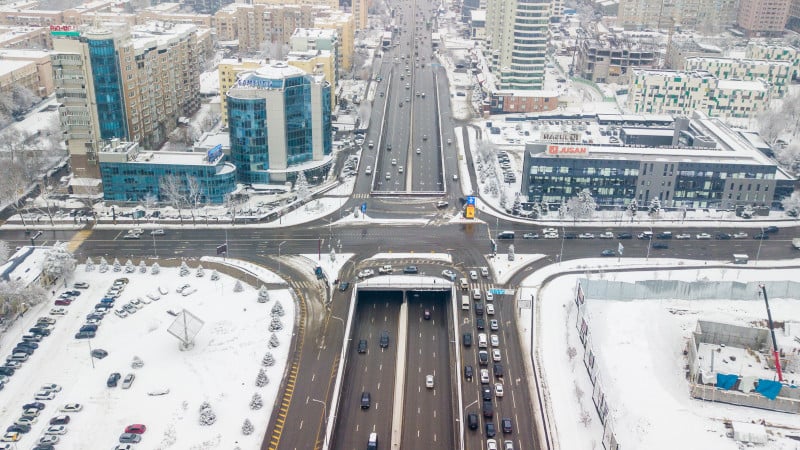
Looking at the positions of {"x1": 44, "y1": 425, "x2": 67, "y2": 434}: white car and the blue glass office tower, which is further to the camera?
the blue glass office tower

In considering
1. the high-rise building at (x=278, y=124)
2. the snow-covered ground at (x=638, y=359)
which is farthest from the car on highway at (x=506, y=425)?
the high-rise building at (x=278, y=124)

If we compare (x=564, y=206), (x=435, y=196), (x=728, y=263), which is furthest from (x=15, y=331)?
(x=728, y=263)

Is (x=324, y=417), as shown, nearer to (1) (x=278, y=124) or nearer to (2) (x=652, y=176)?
(1) (x=278, y=124)

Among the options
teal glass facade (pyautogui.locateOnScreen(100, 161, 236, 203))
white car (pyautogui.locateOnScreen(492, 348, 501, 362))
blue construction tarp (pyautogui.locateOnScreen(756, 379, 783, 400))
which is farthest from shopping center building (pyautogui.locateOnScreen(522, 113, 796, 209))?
teal glass facade (pyautogui.locateOnScreen(100, 161, 236, 203))

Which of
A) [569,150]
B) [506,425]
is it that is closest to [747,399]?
[506,425]

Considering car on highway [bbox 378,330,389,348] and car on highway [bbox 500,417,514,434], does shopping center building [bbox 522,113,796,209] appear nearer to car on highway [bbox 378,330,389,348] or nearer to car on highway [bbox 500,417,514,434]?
car on highway [bbox 378,330,389,348]

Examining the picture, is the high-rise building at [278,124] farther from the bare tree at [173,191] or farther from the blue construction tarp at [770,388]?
the blue construction tarp at [770,388]

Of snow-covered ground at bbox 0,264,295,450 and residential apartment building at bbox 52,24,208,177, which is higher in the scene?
residential apartment building at bbox 52,24,208,177

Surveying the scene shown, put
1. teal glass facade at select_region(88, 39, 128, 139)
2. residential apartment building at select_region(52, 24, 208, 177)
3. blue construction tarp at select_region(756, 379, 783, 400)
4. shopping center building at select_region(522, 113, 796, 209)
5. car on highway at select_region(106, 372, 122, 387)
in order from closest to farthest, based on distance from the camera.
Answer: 1. blue construction tarp at select_region(756, 379, 783, 400)
2. car on highway at select_region(106, 372, 122, 387)
3. shopping center building at select_region(522, 113, 796, 209)
4. residential apartment building at select_region(52, 24, 208, 177)
5. teal glass facade at select_region(88, 39, 128, 139)
